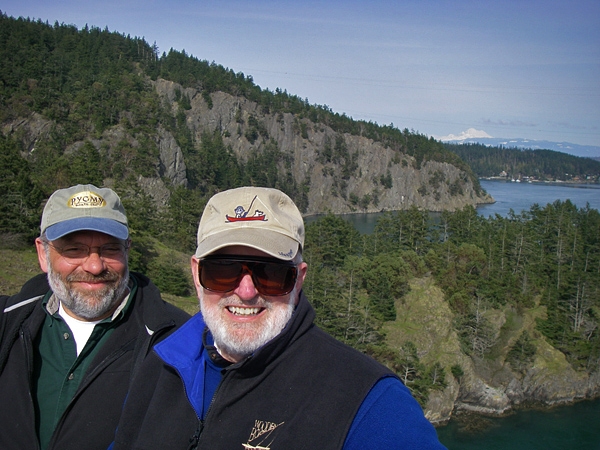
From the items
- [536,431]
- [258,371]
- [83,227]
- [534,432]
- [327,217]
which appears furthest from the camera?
[327,217]

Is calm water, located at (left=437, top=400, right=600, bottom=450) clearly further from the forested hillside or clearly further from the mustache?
the mustache

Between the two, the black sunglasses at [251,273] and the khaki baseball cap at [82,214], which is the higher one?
the khaki baseball cap at [82,214]

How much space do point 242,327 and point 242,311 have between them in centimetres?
10

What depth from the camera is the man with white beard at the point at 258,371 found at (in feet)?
5.89

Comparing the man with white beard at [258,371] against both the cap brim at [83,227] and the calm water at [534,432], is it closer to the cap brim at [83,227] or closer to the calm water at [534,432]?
the cap brim at [83,227]

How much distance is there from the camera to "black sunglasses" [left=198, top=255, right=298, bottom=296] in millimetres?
2242

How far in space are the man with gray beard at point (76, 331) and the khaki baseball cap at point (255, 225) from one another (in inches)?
39.9

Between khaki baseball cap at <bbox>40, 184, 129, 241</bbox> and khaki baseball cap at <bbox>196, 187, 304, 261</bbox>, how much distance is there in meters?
1.19

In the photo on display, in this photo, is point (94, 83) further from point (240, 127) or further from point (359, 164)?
point (359, 164)

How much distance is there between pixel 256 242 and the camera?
213cm

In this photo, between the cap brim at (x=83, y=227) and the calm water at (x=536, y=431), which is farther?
the calm water at (x=536, y=431)

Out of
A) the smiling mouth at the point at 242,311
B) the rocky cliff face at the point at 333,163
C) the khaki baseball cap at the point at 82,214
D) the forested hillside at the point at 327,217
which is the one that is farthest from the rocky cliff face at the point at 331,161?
the smiling mouth at the point at 242,311

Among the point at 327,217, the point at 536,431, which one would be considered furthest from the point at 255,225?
the point at 327,217

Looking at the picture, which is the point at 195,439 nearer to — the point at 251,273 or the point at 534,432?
the point at 251,273
